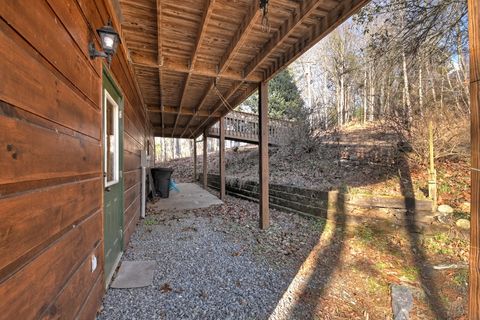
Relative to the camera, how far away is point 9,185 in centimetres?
86

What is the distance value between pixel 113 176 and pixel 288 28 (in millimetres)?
2731

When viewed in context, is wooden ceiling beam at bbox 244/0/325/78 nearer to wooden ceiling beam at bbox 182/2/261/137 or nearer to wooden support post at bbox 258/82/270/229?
wooden ceiling beam at bbox 182/2/261/137

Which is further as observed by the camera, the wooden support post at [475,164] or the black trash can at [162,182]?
the black trash can at [162,182]

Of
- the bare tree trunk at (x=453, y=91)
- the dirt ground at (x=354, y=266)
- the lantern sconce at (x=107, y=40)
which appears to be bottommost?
the dirt ground at (x=354, y=266)

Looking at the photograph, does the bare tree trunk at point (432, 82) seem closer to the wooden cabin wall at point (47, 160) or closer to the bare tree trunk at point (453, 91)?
the bare tree trunk at point (453, 91)

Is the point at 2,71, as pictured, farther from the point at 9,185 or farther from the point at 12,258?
the point at 12,258

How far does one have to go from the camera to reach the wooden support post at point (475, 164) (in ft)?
3.25

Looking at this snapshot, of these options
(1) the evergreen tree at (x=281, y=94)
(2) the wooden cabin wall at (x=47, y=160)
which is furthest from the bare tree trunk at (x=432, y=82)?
(1) the evergreen tree at (x=281, y=94)

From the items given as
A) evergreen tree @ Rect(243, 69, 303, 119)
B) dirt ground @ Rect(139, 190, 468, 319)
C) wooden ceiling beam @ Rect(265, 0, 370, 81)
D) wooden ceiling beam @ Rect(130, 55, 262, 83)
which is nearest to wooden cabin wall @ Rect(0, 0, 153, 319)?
dirt ground @ Rect(139, 190, 468, 319)

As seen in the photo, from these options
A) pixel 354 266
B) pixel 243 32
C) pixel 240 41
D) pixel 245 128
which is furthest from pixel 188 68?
pixel 245 128

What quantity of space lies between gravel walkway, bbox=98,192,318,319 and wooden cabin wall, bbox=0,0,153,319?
1.99ft

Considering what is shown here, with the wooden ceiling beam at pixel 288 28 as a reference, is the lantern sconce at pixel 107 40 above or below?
below

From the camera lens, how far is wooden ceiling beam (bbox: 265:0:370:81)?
243cm

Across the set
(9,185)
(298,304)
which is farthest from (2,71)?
(298,304)
